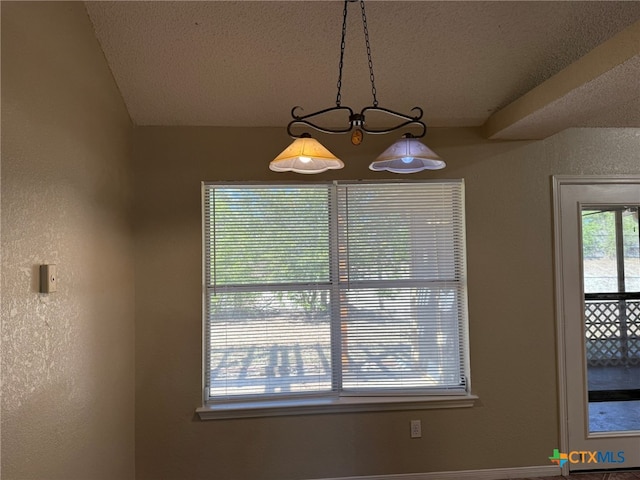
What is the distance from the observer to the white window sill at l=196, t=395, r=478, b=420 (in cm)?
252

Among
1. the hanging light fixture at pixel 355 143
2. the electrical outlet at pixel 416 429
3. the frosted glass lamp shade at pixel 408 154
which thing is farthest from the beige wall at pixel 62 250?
the electrical outlet at pixel 416 429

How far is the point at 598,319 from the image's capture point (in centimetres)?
276

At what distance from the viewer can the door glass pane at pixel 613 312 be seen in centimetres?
275

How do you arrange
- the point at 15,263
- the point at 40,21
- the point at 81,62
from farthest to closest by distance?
1. the point at 81,62
2. the point at 40,21
3. the point at 15,263

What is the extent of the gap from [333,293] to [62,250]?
1.53 m

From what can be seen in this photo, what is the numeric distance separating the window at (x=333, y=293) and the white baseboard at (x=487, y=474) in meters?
0.48

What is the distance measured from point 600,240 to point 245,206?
237 centimetres

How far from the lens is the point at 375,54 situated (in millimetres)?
2107

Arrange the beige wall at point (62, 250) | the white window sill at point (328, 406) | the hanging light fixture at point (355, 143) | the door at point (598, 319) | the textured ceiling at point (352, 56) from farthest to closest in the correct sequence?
the door at point (598, 319) → the white window sill at point (328, 406) → the textured ceiling at point (352, 56) → the hanging light fixture at point (355, 143) → the beige wall at point (62, 250)

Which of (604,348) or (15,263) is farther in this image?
(604,348)

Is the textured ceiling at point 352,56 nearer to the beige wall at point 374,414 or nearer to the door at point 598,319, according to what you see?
the beige wall at point 374,414

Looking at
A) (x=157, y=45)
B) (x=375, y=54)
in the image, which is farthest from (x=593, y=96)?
(x=157, y=45)

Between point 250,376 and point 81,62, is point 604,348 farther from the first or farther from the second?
point 81,62

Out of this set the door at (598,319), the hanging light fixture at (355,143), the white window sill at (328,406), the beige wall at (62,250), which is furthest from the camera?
the door at (598,319)
